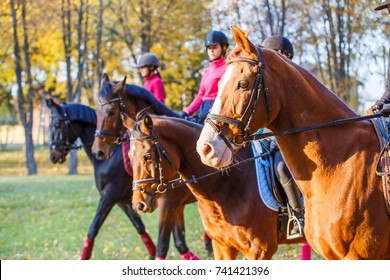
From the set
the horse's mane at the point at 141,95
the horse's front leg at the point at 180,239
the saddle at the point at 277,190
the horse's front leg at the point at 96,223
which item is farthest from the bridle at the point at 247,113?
the horse's front leg at the point at 96,223

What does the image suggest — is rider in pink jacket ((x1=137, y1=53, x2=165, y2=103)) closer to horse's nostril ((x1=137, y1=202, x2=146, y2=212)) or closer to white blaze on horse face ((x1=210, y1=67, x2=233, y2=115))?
horse's nostril ((x1=137, y1=202, x2=146, y2=212))

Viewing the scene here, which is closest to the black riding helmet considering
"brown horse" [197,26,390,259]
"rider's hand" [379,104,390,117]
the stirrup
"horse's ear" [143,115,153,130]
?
"horse's ear" [143,115,153,130]

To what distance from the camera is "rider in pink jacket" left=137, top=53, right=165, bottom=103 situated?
32.0 ft

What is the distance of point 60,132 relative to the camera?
33.1 feet

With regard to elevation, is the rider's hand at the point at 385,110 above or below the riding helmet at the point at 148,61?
below

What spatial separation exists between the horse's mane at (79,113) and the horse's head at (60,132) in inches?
1.4

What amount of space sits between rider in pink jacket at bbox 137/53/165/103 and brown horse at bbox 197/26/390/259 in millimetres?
5450

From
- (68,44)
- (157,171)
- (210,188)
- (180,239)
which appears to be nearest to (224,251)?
(210,188)

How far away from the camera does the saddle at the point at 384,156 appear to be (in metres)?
4.24

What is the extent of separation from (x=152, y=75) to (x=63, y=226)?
4852 millimetres

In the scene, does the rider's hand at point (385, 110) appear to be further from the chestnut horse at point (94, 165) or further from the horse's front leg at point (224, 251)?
the chestnut horse at point (94, 165)

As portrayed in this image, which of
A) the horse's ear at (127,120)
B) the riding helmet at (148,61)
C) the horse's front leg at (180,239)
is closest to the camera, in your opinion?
the horse's ear at (127,120)

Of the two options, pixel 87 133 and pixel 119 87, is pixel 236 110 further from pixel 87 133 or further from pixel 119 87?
pixel 87 133
